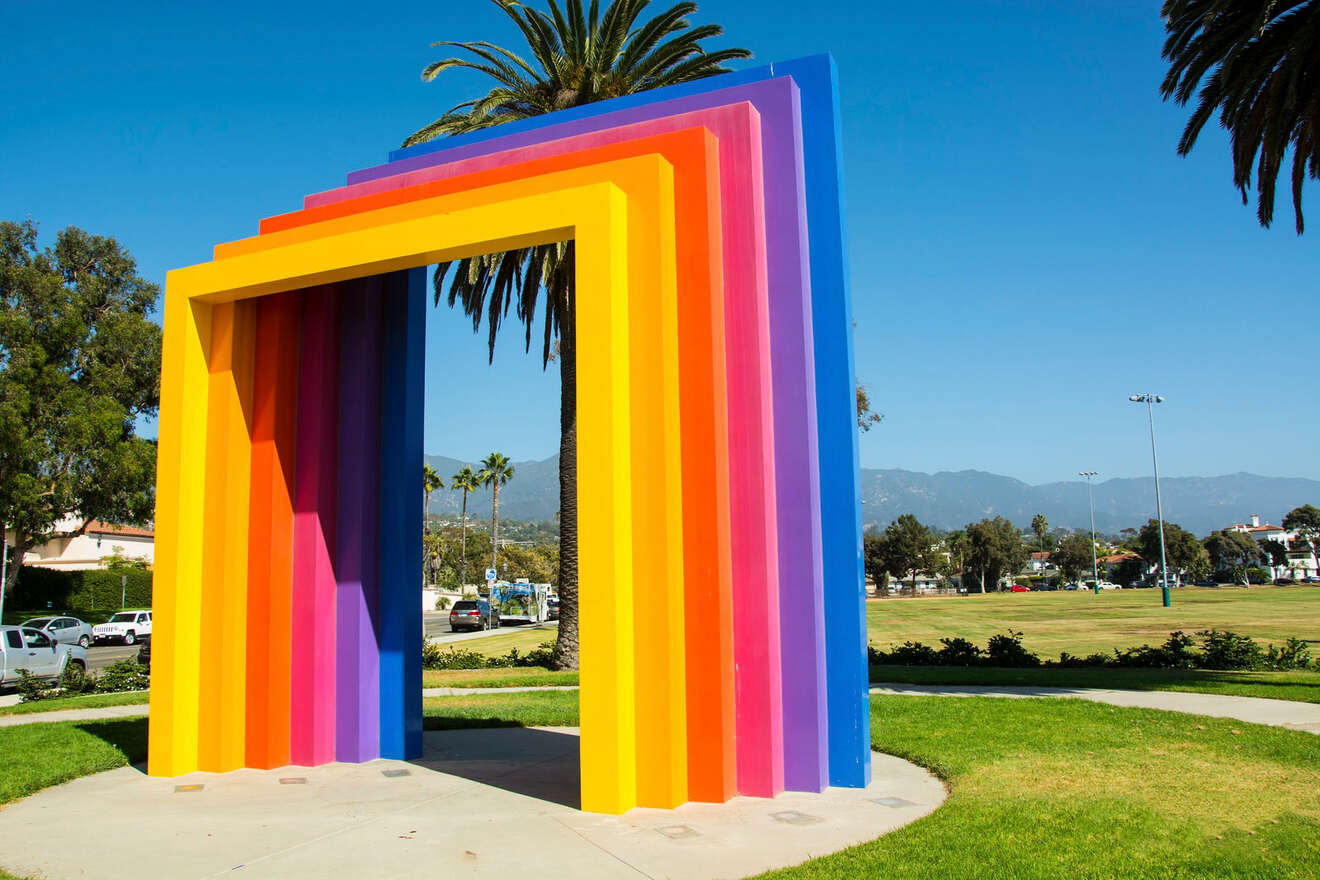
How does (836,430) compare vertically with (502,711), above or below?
above

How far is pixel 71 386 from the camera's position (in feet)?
119

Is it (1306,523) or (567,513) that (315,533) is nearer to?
(567,513)

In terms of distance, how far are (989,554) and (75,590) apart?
96.4m

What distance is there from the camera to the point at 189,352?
10.1 meters

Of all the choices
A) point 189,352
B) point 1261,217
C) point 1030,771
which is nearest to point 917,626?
point 1261,217

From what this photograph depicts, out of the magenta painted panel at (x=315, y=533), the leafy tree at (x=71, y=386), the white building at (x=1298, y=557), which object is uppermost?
the leafy tree at (x=71, y=386)

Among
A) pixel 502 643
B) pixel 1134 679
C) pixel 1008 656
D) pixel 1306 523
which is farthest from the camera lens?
pixel 1306 523

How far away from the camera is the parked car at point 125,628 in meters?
38.3

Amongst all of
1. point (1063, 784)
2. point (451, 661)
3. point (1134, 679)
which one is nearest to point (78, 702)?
point (451, 661)

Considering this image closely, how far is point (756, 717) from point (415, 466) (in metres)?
4.77

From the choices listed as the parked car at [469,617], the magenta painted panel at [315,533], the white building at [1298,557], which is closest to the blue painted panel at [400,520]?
the magenta painted panel at [315,533]

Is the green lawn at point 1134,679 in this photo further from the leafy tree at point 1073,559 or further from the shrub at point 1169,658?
the leafy tree at point 1073,559

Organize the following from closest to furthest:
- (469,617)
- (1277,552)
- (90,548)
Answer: (469,617) < (90,548) < (1277,552)

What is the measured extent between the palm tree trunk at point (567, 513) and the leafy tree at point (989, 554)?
318 feet
